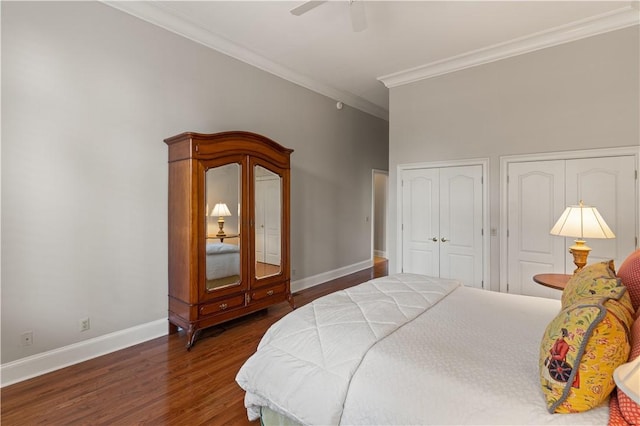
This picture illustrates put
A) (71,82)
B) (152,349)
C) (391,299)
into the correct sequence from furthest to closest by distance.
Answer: (152,349) < (71,82) < (391,299)

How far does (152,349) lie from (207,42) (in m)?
3.21

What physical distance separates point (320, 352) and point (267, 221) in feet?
7.44

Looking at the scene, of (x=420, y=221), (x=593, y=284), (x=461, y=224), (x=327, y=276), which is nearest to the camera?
(x=593, y=284)

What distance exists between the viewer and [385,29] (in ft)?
10.9

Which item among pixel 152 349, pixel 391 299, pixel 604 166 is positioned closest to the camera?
pixel 391 299

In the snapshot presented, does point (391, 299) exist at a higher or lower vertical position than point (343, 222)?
lower

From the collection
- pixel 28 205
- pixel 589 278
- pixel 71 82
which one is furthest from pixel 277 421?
pixel 71 82

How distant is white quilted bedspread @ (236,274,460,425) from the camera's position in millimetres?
1342

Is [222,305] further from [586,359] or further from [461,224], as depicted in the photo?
[461,224]

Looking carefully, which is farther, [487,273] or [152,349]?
[487,273]

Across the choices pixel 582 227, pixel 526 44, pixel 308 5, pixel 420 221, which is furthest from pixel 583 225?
pixel 308 5

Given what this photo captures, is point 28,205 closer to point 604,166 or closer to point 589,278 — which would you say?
point 589,278

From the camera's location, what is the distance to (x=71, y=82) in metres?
2.53

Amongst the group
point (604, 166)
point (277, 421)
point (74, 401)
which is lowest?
point (74, 401)
